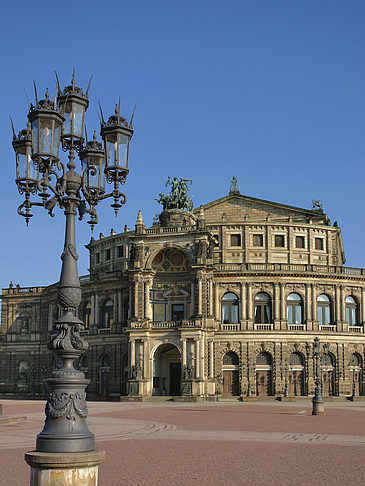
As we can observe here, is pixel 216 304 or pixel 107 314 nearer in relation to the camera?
pixel 216 304

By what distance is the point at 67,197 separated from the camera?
13.7 m

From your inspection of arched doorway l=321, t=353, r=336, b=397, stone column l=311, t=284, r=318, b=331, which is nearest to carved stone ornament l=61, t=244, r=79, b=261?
arched doorway l=321, t=353, r=336, b=397

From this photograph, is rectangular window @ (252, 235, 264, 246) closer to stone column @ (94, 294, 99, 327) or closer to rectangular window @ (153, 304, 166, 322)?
rectangular window @ (153, 304, 166, 322)

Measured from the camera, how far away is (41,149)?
1408 cm

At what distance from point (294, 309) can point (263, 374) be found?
26.3ft

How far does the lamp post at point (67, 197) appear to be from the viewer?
11695 millimetres

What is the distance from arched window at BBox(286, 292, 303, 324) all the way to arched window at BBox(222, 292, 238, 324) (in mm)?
5680

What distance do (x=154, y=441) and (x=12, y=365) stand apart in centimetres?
6735

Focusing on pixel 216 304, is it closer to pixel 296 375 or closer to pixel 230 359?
pixel 230 359

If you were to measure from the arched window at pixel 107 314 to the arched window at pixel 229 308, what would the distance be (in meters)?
13.6

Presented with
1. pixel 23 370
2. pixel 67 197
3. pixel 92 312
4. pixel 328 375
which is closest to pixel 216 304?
pixel 328 375

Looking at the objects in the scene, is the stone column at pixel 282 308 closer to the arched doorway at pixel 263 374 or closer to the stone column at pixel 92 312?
the arched doorway at pixel 263 374

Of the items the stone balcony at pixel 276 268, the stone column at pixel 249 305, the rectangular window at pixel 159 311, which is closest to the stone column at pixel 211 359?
the stone column at pixel 249 305

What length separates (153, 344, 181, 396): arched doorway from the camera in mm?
71312
